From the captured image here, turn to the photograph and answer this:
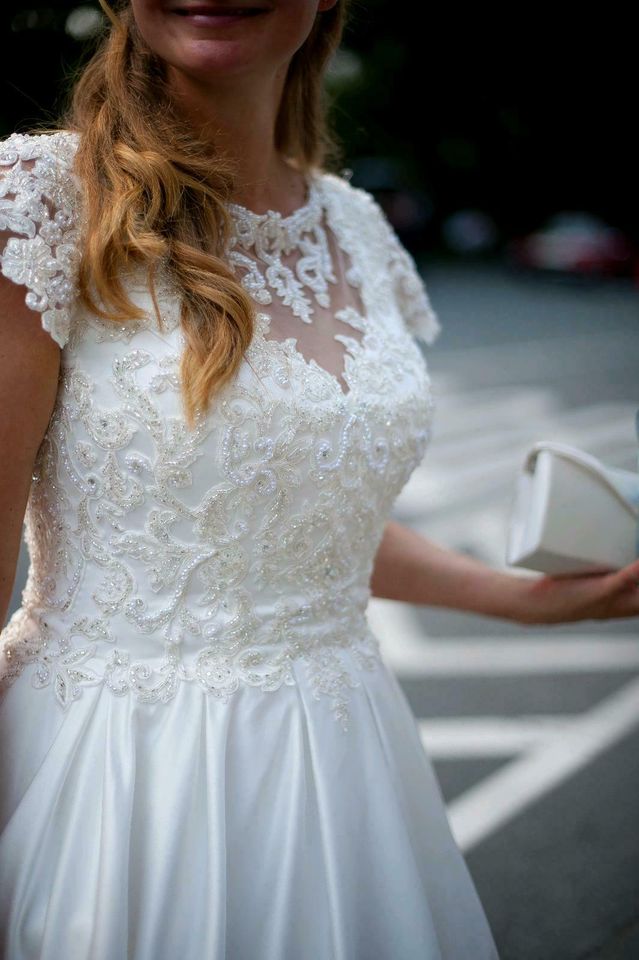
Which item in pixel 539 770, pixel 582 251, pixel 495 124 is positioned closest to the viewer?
pixel 539 770

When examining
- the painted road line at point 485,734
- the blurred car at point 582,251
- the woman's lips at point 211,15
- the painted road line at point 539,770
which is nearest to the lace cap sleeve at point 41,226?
the woman's lips at point 211,15

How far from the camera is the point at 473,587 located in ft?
7.47

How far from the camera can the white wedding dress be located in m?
1.56

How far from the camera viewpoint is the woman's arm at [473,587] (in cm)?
223

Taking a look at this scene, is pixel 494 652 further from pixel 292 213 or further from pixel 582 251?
pixel 582 251

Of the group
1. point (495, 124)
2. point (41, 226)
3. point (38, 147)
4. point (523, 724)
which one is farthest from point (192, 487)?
point (495, 124)

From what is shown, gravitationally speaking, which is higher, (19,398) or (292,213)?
(292,213)

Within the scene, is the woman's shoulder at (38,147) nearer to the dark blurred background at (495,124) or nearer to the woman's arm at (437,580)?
the woman's arm at (437,580)

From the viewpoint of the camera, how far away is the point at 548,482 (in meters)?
2.09

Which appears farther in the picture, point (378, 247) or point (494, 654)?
point (494, 654)

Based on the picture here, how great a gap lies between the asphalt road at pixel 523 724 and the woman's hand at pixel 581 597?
157 cm

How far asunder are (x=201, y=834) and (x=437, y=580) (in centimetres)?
85

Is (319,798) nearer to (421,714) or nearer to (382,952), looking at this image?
(382,952)

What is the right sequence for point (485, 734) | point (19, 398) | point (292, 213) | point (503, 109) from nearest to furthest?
1. point (19, 398)
2. point (292, 213)
3. point (485, 734)
4. point (503, 109)
